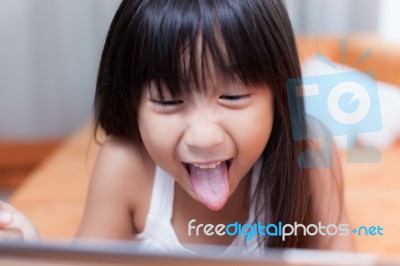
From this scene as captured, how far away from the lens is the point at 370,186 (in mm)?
587

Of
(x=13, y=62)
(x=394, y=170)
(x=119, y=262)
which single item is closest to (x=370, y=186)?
(x=394, y=170)

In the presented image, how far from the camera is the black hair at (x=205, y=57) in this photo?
18.5 inches

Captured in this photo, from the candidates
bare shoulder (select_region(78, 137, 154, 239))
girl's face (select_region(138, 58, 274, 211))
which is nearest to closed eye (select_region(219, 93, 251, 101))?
girl's face (select_region(138, 58, 274, 211))

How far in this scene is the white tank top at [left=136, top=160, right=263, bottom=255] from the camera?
51 centimetres

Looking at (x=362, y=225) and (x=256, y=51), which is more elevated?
(x=256, y=51)

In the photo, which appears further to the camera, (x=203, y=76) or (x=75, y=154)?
(x=75, y=154)

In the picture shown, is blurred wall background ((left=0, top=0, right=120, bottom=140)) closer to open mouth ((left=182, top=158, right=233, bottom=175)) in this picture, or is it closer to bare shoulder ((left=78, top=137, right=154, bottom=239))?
bare shoulder ((left=78, top=137, right=154, bottom=239))

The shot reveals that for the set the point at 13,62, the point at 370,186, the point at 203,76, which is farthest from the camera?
the point at 13,62

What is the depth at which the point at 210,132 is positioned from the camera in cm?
Answer: 49

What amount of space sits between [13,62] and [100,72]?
23cm

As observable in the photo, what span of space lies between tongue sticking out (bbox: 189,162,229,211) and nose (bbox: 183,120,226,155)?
3cm

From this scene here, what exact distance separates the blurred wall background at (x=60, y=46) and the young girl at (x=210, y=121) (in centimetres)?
5

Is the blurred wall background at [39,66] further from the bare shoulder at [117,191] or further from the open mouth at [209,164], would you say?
the open mouth at [209,164]

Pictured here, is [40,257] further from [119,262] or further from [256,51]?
[256,51]
